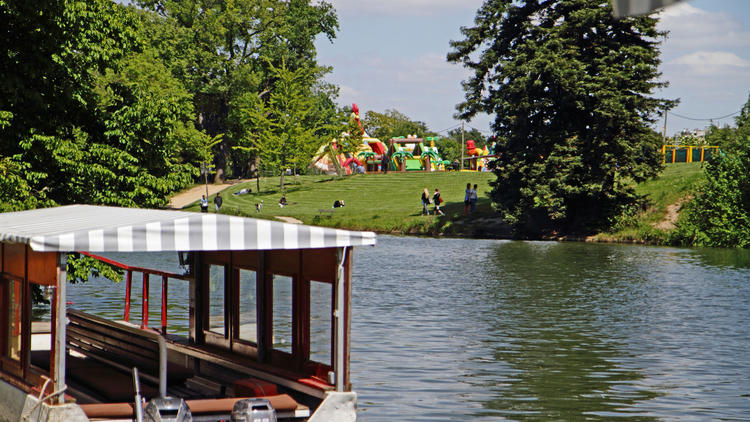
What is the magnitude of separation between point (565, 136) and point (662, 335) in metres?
32.2

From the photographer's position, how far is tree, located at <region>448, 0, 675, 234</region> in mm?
51844

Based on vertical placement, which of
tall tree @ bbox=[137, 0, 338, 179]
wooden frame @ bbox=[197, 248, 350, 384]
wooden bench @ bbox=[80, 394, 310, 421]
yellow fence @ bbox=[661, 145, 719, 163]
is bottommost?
wooden bench @ bbox=[80, 394, 310, 421]

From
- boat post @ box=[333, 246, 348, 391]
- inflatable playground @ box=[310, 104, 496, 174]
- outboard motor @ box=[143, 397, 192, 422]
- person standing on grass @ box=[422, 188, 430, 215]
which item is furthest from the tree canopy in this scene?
inflatable playground @ box=[310, 104, 496, 174]

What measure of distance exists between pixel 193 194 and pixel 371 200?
21738 millimetres

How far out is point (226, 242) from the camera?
9477mm

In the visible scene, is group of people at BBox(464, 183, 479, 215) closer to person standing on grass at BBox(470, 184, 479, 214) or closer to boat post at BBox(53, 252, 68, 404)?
person standing on grass at BBox(470, 184, 479, 214)

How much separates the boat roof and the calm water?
5516 mm

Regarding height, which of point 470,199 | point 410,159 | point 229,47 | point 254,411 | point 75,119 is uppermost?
point 229,47

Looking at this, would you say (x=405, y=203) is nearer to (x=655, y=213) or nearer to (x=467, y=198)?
(x=467, y=198)

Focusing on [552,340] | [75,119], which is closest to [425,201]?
[75,119]

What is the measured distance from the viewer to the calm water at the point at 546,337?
51.5 feet

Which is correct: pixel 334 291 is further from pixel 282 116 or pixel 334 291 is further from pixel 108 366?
pixel 282 116

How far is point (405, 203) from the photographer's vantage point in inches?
2771

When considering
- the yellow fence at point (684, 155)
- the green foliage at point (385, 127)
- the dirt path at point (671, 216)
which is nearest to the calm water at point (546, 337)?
the dirt path at point (671, 216)
